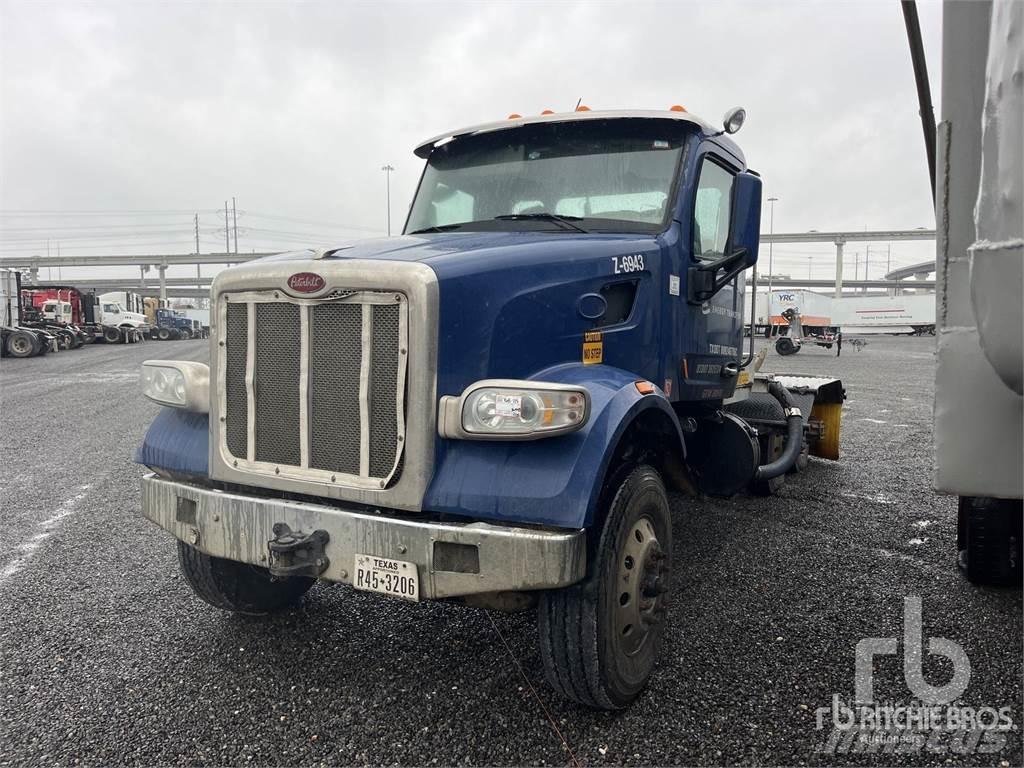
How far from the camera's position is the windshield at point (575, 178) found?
12.7 ft

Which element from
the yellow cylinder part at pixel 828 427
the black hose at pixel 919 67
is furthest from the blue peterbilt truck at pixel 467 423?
the yellow cylinder part at pixel 828 427

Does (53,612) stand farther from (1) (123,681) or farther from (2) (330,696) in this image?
(2) (330,696)

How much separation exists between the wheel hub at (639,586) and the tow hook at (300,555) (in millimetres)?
1127

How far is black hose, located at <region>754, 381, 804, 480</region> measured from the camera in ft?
17.9

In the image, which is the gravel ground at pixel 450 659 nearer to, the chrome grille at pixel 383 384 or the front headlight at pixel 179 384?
the front headlight at pixel 179 384

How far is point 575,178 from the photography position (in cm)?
398

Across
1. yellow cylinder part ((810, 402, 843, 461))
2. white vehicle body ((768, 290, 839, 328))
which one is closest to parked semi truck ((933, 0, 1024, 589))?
yellow cylinder part ((810, 402, 843, 461))

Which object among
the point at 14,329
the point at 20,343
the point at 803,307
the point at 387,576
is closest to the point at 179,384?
the point at 387,576

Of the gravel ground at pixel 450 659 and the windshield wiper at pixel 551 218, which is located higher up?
the windshield wiper at pixel 551 218

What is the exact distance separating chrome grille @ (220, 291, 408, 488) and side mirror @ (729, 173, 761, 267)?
2.14m

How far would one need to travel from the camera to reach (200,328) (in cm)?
5691

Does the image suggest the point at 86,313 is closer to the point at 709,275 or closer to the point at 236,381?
the point at 236,381

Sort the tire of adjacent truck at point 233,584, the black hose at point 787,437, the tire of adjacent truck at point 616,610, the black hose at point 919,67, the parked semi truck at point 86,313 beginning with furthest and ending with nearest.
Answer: the parked semi truck at point 86,313
the black hose at point 787,437
the tire of adjacent truck at point 233,584
the tire of adjacent truck at point 616,610
the black hose at point 919,67

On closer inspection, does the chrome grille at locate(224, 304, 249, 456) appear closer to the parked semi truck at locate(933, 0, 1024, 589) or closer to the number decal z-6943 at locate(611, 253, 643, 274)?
the number decal z-6943 at locate(611, 253, 643, 274)
